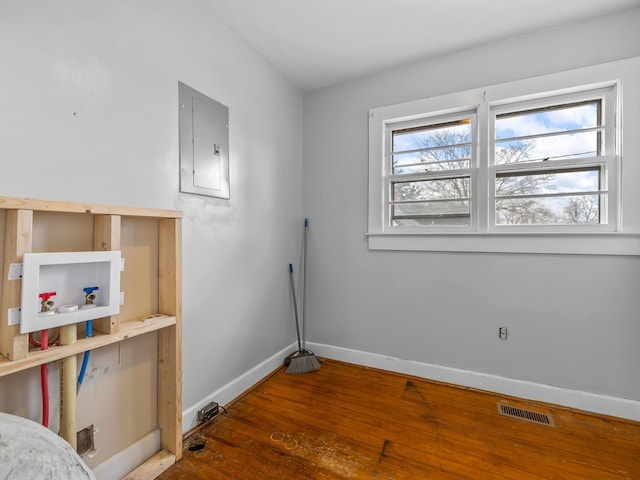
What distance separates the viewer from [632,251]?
1.86 meters

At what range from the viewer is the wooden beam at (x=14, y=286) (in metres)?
1.00

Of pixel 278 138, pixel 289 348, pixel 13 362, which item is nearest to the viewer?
pixel 13 362

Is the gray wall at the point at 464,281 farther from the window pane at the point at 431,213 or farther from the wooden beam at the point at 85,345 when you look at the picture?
the wooden beam at the point at 85,345

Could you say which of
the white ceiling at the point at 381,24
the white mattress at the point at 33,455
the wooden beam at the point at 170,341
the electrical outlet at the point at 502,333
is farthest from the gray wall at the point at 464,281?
the white mattress at the point at 33,455

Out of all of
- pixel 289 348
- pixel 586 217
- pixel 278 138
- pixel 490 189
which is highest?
pixel 278 138

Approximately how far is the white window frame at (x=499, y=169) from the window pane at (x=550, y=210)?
7 centimetres

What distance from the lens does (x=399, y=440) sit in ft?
5.49

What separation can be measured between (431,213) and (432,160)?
44 centimetres

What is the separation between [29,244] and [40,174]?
0.98 feet

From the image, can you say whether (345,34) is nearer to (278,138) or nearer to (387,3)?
(387,3)

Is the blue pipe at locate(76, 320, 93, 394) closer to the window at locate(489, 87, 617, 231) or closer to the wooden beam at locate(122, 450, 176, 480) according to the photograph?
the wooden beam at locate(122, 450, 176, 480)

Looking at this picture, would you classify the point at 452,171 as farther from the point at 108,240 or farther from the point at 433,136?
the point at 108,240

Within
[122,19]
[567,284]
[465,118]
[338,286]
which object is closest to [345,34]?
[465,118]

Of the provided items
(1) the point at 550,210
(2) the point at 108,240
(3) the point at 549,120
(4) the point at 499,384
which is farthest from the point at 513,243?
(2) the point at 108,240
